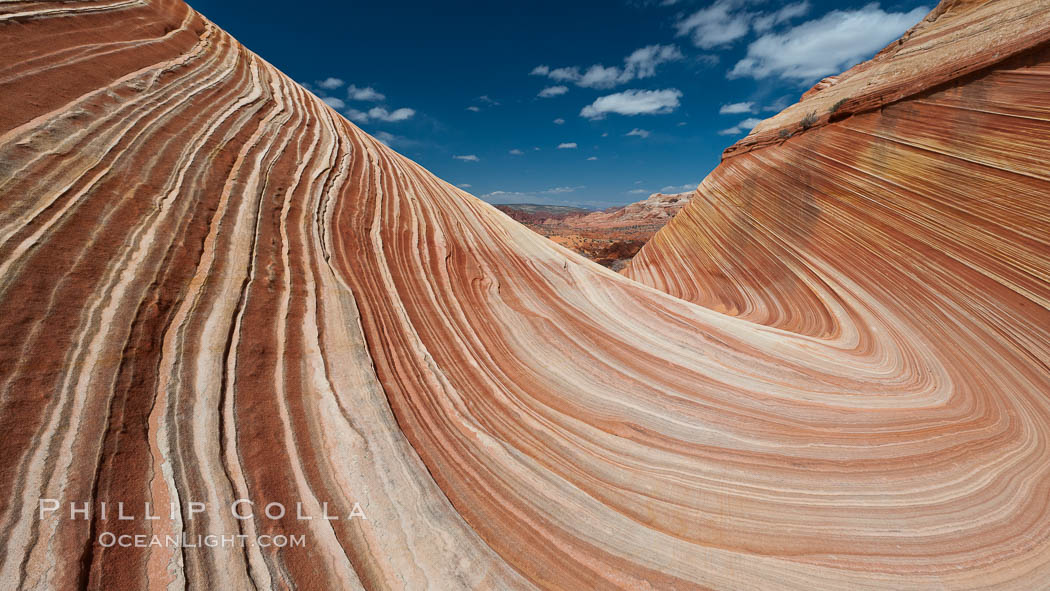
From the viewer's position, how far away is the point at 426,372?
2.93m

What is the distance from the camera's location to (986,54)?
495 centimetres

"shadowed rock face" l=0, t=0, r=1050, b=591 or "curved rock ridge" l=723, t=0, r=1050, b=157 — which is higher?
"curved rock ridge" l=723, t=0, r=1050, b=157

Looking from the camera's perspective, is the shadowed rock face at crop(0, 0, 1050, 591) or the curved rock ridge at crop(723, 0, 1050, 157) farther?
the curved rock ridge at crop(723, 0, 1050, 157)

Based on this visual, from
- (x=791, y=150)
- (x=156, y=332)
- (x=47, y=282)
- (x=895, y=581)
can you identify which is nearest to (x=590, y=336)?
(x=895, y=581)

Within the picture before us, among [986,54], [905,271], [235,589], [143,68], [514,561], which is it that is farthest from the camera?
[905,271]

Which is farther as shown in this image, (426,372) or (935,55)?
(935,55)

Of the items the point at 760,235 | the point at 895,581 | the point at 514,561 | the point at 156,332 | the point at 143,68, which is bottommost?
the point at 895,581

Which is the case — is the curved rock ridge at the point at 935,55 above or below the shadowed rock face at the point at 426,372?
above

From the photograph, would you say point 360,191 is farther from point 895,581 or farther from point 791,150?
point 791,150

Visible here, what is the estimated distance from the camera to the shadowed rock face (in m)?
1.81

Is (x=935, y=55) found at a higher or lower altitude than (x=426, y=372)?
higher

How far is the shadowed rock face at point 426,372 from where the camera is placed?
5.93ft

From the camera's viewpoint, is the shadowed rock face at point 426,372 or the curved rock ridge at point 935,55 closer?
the shadowed rock face at point 426,372

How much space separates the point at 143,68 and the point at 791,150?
35.1ft
